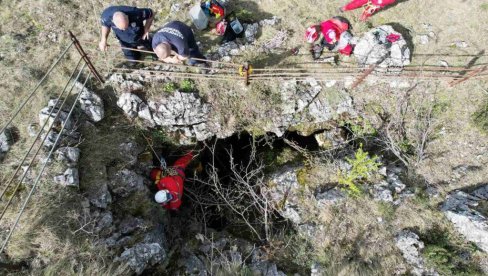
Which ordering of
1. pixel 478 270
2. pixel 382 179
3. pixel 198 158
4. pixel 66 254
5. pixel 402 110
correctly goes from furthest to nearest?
pixel 198 158 → pixel 402 110 → pixel 382 179 → pixel 478 270 → pixel 66 254

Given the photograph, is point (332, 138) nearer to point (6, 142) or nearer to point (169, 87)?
point (169, 87)

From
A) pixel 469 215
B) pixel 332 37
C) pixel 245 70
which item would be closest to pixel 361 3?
pixel 332 37

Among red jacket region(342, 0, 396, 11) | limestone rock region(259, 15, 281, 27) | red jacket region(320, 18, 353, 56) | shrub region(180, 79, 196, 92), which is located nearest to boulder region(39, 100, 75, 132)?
shrub region(180, 79, 196, 92)

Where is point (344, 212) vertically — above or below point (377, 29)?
below

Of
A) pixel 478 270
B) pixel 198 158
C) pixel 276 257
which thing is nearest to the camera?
pixel 478 270

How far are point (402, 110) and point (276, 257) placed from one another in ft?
14.5

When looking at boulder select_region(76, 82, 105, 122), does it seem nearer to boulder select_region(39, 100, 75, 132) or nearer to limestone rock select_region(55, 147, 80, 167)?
boulder select_region(39, 100, 75, 132)

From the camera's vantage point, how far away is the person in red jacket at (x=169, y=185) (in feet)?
21.4

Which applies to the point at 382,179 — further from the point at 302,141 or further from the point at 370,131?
the point at 302,141

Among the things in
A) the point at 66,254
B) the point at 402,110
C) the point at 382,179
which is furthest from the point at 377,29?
the point at 66,254

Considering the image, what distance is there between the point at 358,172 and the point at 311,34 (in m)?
3.39

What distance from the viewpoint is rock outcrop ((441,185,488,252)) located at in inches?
237

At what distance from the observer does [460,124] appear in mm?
7258

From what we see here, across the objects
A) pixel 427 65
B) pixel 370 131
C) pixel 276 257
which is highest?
pixel 427 65
